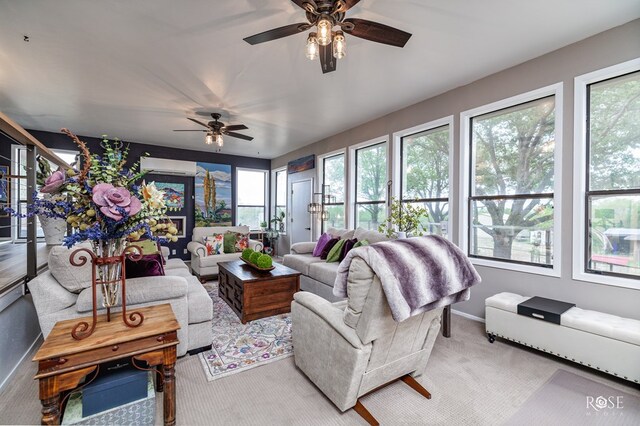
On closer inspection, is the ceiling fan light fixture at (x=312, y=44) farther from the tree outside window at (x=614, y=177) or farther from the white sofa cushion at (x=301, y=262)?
the white sofa cushion at (x=301, y=262)

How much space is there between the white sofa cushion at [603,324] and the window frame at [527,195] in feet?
1.58

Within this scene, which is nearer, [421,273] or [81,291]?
[421,273]

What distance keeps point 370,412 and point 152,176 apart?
6.88 meters

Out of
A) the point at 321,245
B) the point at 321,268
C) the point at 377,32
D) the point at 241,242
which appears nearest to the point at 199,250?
the point at 241,242

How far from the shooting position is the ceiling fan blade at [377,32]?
1864mm

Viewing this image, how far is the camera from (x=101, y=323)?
164 cm

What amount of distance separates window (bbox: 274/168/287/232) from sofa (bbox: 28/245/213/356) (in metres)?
5.27

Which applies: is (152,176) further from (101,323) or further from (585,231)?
(585,231)

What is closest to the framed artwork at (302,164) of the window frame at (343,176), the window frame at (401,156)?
the window frame at (343,176)

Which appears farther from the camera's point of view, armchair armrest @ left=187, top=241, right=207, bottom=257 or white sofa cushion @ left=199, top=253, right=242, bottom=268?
armchair armrest @ left=187, top=241, right=207, bottom=257

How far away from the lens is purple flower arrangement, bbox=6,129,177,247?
1421 mm

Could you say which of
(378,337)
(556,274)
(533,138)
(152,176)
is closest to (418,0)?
(533,138)

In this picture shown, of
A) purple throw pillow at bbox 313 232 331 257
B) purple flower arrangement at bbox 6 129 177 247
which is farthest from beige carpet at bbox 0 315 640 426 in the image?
purple throw pillow at bbox 313 232 331 257

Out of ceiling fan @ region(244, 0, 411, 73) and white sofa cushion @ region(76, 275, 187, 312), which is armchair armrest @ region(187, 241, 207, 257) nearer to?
white sofa cushion @ region(76, 275, 187, 312)
